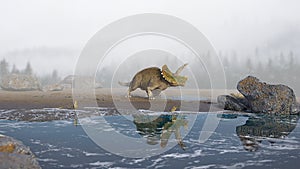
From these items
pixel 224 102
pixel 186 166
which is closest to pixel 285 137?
pixel 186 166

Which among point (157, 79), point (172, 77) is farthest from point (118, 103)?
point (172, 77)

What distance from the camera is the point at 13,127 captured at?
23.7 feet

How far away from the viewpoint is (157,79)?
15078 millimetres

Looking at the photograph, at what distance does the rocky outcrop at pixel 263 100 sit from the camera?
40.5 feet

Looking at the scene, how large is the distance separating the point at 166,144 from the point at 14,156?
10.4 ft

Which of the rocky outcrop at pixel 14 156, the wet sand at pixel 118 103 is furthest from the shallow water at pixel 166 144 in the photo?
the wet sand at pixel 118 103

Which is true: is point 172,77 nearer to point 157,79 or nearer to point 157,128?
point 157,79

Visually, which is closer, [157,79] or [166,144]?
[166,144]

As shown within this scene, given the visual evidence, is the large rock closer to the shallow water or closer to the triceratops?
the triceratops

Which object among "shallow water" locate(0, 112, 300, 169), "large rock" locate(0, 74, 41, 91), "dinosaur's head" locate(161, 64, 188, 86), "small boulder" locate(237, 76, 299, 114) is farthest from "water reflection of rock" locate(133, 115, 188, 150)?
"large rock" locate(0, 74, 41, 91)

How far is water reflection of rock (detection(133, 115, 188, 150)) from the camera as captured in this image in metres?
6.15

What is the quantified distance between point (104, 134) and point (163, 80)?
28.2 feet

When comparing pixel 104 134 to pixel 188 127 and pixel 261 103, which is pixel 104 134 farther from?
pixel 261 103

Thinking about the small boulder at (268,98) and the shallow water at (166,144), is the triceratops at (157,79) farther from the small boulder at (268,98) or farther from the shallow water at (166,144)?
the shallow water at (166,144)
